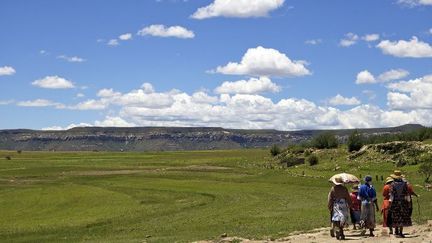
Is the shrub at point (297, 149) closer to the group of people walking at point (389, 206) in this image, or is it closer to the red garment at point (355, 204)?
the red garment at point (355, 204)

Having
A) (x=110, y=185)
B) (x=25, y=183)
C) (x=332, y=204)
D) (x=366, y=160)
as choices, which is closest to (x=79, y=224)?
(x=332, y=204)

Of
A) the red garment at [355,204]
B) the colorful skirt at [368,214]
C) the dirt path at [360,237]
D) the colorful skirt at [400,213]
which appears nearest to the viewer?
the dirt path at [360,237]

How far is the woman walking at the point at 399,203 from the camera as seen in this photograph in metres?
22.9

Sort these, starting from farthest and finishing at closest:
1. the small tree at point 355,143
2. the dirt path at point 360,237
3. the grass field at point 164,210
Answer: the small tree at point 355,143, the grass field at point 164,210, the dirt path at point 360,237

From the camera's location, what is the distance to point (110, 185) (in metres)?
75.6

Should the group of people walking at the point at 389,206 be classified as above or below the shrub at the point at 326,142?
below

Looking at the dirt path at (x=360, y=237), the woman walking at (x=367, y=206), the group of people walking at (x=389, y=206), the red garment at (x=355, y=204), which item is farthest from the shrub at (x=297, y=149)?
the group of people walking at (x=389, y=206)

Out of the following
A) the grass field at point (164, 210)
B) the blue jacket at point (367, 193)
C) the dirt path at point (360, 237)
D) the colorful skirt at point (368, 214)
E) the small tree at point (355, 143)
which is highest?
the small tree at point (355, 143)

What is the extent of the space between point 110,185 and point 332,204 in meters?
55.4

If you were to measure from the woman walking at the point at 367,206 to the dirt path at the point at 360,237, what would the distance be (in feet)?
1.55

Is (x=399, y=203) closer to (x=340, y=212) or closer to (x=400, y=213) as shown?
(x=400, y=213)

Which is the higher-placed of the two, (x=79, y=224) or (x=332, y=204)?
(x=332, y=204)

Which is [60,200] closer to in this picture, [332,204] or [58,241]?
[58,241]

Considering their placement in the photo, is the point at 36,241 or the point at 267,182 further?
the point at 267,182
